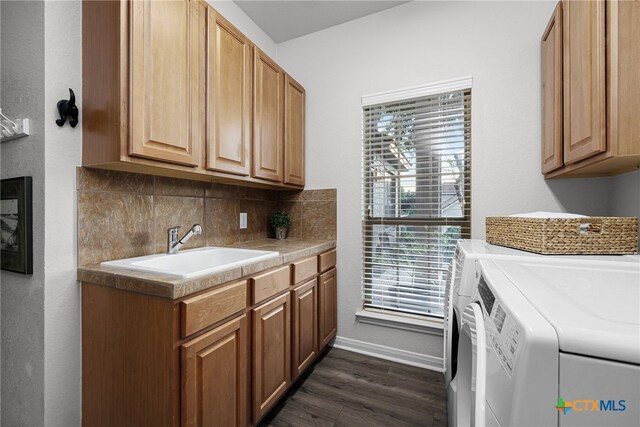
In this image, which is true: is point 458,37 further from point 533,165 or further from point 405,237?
point 405,237

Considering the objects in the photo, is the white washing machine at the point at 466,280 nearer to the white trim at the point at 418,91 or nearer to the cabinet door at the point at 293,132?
the white trim at the point at 418,91

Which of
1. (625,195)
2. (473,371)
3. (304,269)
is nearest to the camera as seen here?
(473,371)

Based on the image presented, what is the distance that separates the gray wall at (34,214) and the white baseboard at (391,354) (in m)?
1.82

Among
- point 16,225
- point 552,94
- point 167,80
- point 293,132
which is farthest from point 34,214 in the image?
point 552,94

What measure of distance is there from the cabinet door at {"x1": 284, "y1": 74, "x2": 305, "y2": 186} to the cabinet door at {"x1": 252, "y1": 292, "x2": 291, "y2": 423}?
40.6 inches

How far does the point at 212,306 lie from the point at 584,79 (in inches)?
72.8

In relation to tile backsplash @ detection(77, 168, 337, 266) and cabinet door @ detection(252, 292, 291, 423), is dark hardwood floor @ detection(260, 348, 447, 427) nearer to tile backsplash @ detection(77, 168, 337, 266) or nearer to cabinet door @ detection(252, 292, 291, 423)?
cabinet door @ detection(252, 292, 291, 423)

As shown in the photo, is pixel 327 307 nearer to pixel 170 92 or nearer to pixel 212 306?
pixel 212 306

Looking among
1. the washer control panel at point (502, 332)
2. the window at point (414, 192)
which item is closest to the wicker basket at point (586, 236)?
the washer control panel at point (502, 332)

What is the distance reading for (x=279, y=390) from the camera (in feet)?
5.13

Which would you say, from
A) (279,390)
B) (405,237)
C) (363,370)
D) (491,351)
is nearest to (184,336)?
(279,390)

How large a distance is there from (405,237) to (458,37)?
1.48 metres

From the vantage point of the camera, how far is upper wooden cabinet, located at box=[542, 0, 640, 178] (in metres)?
1.02

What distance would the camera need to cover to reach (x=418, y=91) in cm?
206
